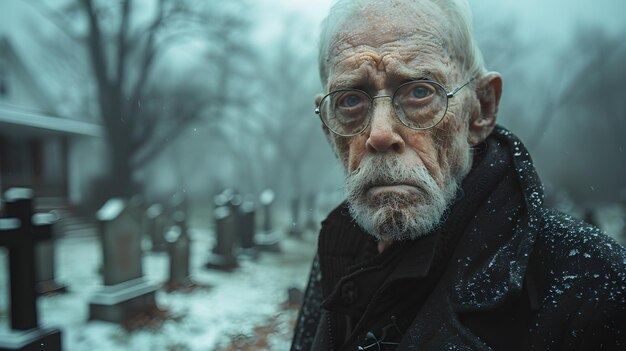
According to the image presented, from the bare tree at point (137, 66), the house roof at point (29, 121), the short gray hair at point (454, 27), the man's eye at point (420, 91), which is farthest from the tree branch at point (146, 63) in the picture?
the man's eye at point (420, 91)

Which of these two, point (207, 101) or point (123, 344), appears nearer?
point (123, 344)

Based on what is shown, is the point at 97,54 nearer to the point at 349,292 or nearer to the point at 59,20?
the point at 59,20

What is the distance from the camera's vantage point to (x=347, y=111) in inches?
46.6

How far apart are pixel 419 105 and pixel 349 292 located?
60 cm

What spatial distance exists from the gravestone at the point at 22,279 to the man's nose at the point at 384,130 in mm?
3098

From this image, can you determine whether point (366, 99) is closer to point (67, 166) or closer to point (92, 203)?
point (92, 203)

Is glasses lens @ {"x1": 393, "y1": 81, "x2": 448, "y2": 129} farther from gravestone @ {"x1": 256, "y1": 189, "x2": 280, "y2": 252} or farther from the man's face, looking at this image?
gravestone @ {"x1": 256, "y1": 189, "x2": 280, "y2": 252}

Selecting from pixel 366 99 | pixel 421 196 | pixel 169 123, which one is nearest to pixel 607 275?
pixel 421 196

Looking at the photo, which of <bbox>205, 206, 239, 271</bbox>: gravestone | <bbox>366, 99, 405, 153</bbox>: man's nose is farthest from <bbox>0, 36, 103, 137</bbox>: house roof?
<bbox>366, 99, 405, 153</bbox>: man's nose

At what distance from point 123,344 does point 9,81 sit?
29.5 ft

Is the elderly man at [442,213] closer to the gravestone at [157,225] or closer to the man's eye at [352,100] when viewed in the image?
the man's eye at [352,100]

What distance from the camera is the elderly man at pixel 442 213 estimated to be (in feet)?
2.94

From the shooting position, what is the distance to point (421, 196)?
1.08m

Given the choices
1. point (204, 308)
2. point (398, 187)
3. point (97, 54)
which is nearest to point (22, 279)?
point (204, 308)
